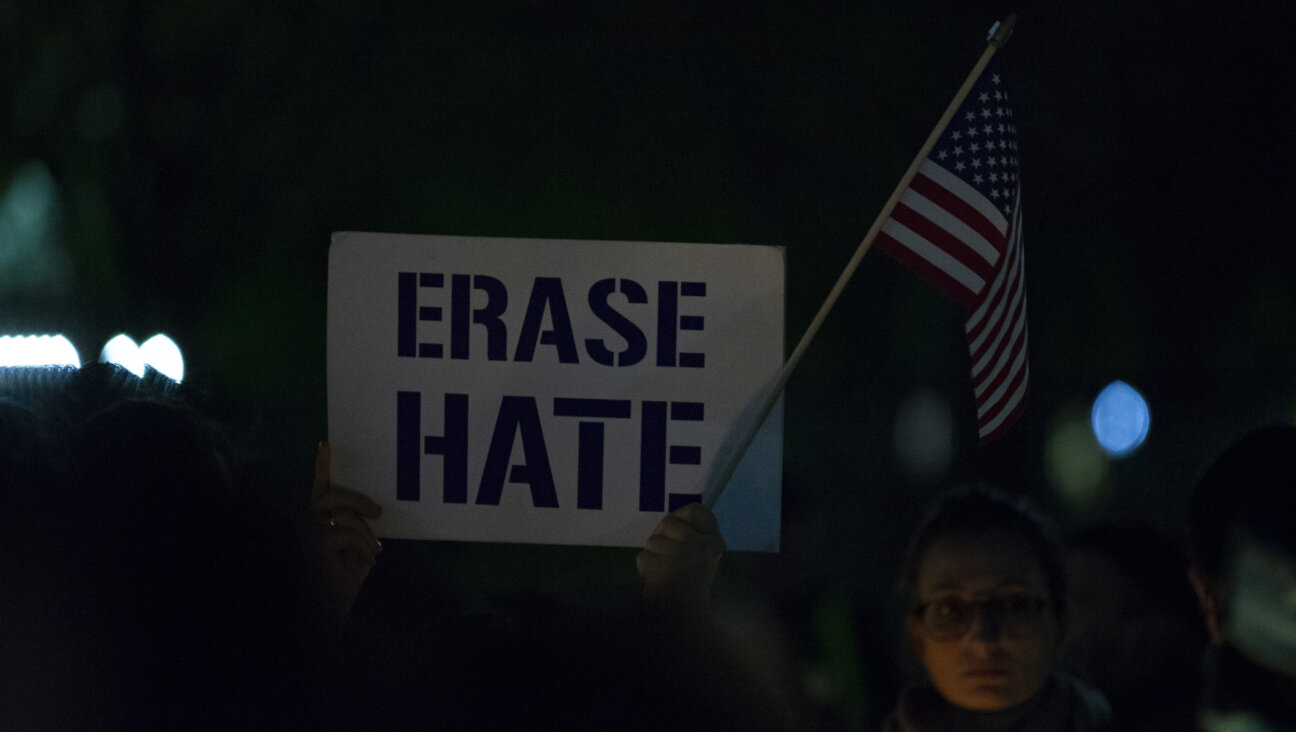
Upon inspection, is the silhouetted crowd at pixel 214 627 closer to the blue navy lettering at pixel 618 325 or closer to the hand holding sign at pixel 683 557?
the hand holding sign at pixel 683 557

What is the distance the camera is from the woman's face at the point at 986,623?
226 centimetres

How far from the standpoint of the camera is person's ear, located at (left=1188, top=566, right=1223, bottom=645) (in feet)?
7.65

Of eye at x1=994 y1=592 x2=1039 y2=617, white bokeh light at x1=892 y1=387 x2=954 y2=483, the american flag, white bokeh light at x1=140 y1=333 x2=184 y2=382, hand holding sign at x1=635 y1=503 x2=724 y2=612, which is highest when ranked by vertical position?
the american flag

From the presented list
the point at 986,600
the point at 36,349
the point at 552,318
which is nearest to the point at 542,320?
the point at 552,318

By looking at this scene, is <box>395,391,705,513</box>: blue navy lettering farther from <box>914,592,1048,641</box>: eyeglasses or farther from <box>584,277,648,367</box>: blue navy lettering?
<box>914,592,1048,641</box>: eyeglasses

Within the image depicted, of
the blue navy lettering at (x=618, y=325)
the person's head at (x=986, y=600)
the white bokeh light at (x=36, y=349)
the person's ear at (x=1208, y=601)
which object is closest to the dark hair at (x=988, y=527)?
the person's head at (x=986, y=600)

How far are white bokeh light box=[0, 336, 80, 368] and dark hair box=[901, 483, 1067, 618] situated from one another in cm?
213

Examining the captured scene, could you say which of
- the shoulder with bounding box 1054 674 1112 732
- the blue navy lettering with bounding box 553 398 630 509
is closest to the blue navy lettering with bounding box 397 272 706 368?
the blue navy lettering with bounding box 553 398 630 509

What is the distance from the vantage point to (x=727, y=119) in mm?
2463

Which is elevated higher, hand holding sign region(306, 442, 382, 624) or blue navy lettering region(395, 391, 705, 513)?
blue navy lettering region(395, 391, 705, 513)

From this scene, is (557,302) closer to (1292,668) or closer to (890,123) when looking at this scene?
(890,123)

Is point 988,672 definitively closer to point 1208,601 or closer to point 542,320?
point 1208,601

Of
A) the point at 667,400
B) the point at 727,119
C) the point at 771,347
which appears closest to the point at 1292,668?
the point at 771,347

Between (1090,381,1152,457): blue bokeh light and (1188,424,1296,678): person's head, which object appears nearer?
(1188,424,1296,678): person's head
